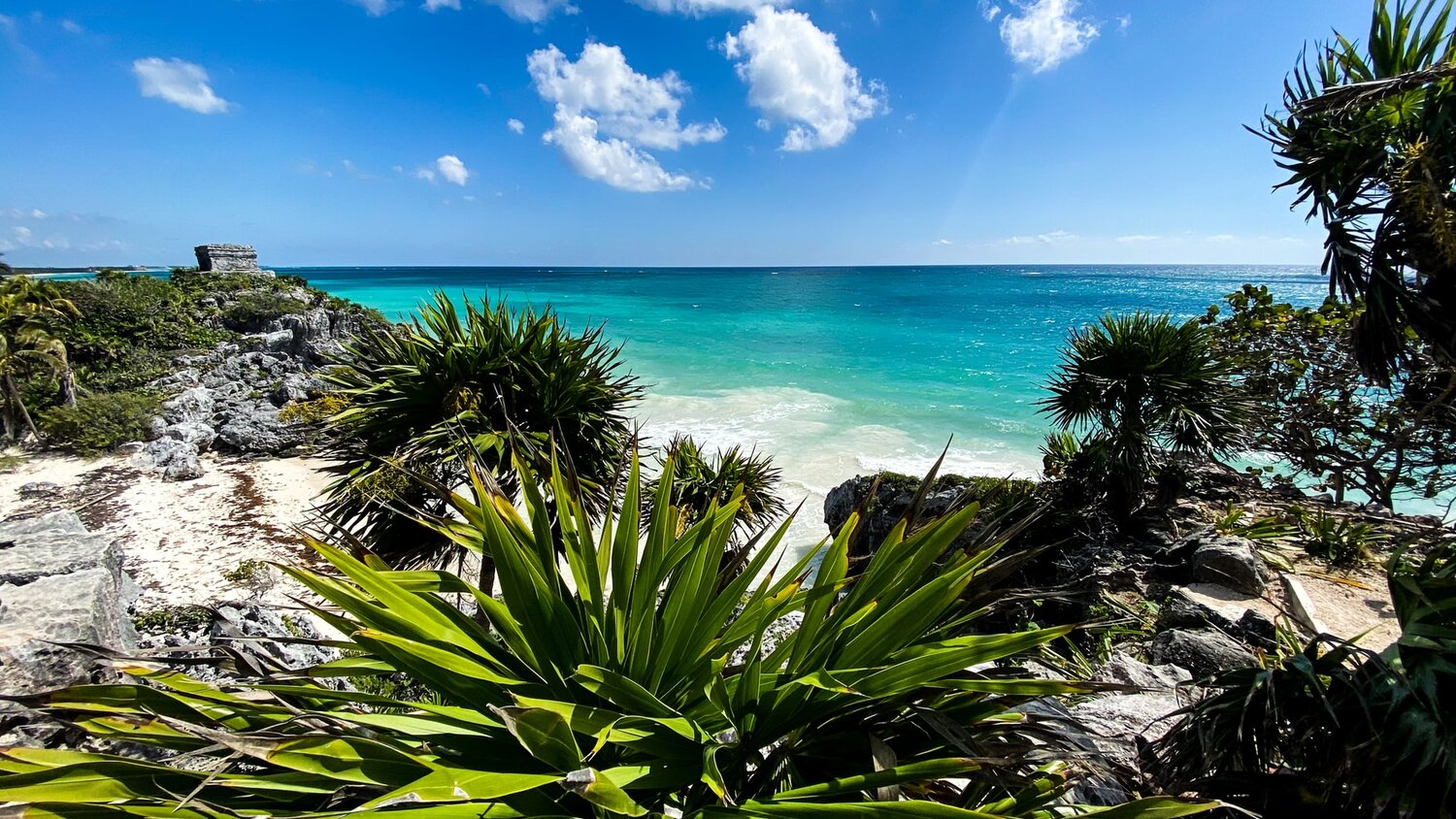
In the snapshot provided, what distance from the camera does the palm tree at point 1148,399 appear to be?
772cm

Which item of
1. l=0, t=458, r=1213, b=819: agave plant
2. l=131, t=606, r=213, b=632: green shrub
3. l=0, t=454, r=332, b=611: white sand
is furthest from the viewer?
l=0, t=454, r=332, b=611: white sand

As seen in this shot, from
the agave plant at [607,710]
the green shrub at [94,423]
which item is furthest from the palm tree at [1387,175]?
the green shrub at [94,423]

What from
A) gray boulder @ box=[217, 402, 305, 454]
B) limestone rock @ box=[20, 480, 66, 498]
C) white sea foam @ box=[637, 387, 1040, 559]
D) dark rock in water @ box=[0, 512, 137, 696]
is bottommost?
white sea foam @ box=[637, 387, 1040, 559]

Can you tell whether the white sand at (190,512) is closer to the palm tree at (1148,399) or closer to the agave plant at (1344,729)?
the agave plant at (1344,729)

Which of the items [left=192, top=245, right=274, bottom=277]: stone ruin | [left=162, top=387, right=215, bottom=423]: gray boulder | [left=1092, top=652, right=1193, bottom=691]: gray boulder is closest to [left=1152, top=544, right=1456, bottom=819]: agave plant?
[left=1092, top=652, right=1193, bottom=691]: gray boulder

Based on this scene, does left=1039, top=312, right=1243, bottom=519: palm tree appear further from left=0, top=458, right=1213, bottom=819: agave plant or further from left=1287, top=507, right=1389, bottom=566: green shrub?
left=0, top=458, right=1213, bottom=819: agave plant

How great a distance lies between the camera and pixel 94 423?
13469 millimetres

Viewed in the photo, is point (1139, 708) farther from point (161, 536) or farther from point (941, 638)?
point (161, 536)

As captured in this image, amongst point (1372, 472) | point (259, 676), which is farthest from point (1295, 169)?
point (259, 676)

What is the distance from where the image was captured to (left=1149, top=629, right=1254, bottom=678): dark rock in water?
14.0 feet

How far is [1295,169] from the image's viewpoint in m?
Result: 4.35

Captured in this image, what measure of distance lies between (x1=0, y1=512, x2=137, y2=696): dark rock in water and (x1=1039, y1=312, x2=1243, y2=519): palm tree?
995 cm

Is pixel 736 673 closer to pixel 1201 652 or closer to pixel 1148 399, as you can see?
pixel 1201 652

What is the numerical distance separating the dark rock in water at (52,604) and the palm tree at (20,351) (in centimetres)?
1244
